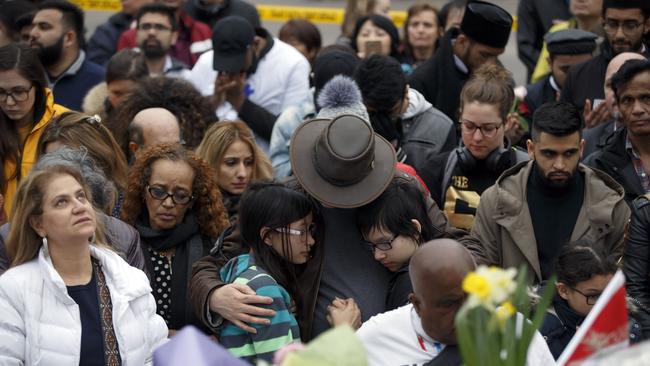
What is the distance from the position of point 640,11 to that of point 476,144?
1.89 m

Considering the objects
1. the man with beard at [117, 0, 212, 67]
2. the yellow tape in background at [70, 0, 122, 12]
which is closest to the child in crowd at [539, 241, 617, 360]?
the man with beard at [117, 0, 212, 67]

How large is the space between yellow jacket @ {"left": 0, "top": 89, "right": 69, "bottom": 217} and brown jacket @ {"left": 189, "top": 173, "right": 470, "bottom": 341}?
177 centimetres

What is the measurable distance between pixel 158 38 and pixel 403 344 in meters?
5.67

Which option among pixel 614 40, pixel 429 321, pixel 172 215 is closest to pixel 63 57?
pixel 172 215

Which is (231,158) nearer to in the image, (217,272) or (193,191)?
(193,191)

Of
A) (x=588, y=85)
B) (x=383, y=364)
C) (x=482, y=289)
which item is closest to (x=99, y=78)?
(x=588, y=85)

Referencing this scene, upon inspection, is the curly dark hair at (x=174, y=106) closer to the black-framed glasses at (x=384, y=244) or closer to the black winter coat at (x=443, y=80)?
the black winter coat at (x=443, y=80)

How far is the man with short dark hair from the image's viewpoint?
7.16m

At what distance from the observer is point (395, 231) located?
173 inches

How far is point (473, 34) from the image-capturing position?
724cm

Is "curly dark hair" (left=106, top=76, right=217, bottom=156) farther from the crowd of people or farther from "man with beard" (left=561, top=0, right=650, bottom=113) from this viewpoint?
"man with beard" (left=561, top=0, right=650, bottom=113)

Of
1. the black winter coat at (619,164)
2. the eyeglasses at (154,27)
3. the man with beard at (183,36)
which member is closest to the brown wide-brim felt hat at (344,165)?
the black winter coat at (619,164)

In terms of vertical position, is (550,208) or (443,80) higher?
(550,208)

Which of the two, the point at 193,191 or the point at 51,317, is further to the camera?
the point at 193,191
